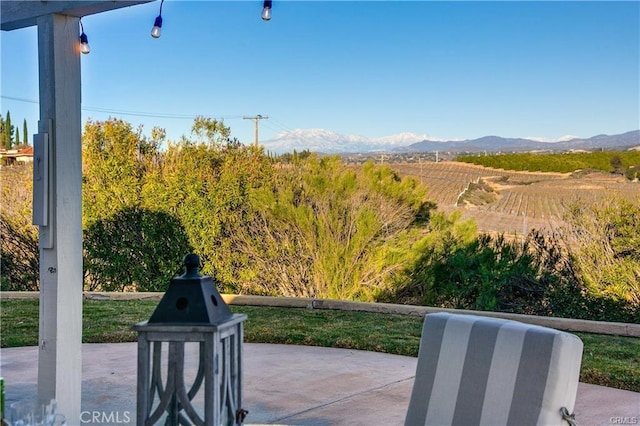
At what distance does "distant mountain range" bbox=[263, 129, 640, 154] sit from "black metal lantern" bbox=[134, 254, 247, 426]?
23.6 feet

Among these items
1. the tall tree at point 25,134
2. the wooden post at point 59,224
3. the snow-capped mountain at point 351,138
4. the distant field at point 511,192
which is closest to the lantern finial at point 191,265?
the wooden post at point 59,224

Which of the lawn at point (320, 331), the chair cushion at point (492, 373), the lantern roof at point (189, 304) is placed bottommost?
the lawn at point (320, 331)

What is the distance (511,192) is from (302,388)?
533 centimetres

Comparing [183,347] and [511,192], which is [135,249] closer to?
[511,192]

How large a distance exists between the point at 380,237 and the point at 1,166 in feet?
15.8

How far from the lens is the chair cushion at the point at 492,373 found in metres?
1.86

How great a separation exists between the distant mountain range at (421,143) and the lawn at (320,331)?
236cm

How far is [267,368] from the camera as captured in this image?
5.32m

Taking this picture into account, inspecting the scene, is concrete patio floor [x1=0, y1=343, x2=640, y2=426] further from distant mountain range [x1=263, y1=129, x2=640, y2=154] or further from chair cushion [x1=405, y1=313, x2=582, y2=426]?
distant mountain range [x1=263, y1=129, x2=640, y2=154]

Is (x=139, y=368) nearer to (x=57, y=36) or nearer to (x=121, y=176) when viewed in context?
(x=57, y=36)

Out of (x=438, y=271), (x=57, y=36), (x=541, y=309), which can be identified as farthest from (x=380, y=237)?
(x=57, y=36)

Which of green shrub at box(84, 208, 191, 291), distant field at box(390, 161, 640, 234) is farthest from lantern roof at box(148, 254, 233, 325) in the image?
green shrub at box(84, 208, 191, 291)

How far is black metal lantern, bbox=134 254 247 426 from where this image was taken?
151cm

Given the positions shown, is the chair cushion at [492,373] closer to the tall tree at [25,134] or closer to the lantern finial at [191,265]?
the lantern finial at [191,265]
